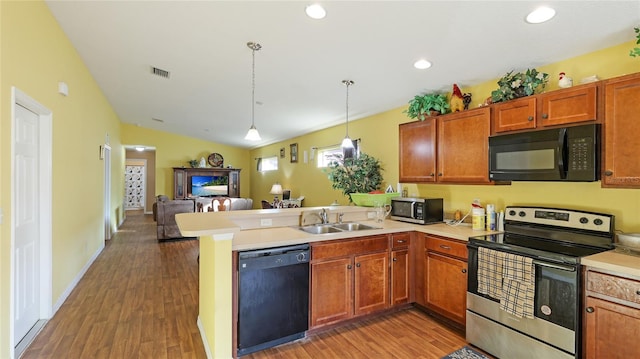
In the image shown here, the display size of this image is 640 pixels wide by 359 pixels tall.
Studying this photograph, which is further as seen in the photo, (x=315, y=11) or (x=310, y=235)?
(x=310, y=235)

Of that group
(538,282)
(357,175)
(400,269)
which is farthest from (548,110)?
(357,175)

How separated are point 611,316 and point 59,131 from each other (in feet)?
Answer: 15.8

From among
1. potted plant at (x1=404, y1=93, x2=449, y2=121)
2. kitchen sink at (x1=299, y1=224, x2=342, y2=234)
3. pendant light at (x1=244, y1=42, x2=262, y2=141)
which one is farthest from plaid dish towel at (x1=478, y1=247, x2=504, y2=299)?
pendant light at (x1=244, y1=42, x2=262, y2=141)

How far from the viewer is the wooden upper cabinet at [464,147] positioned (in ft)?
9.25

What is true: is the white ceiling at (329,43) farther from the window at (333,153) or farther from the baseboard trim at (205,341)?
the baseboard trim at (205,341)

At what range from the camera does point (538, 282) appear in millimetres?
2055

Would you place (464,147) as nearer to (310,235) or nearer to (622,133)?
(622,133)

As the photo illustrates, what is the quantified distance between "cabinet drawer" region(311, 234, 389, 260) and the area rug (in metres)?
0.98

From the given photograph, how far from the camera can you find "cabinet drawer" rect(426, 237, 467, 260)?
2.61 m

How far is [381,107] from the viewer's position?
425 cm

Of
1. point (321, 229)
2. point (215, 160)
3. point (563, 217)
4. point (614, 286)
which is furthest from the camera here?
point (215, 160)

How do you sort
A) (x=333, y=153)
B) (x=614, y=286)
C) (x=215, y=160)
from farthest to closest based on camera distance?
(x=215, y=160)
(x=333, y=153)
(x=614, y=286)

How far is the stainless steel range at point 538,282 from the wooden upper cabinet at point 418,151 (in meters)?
0.96

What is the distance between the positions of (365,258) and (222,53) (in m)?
2.60
